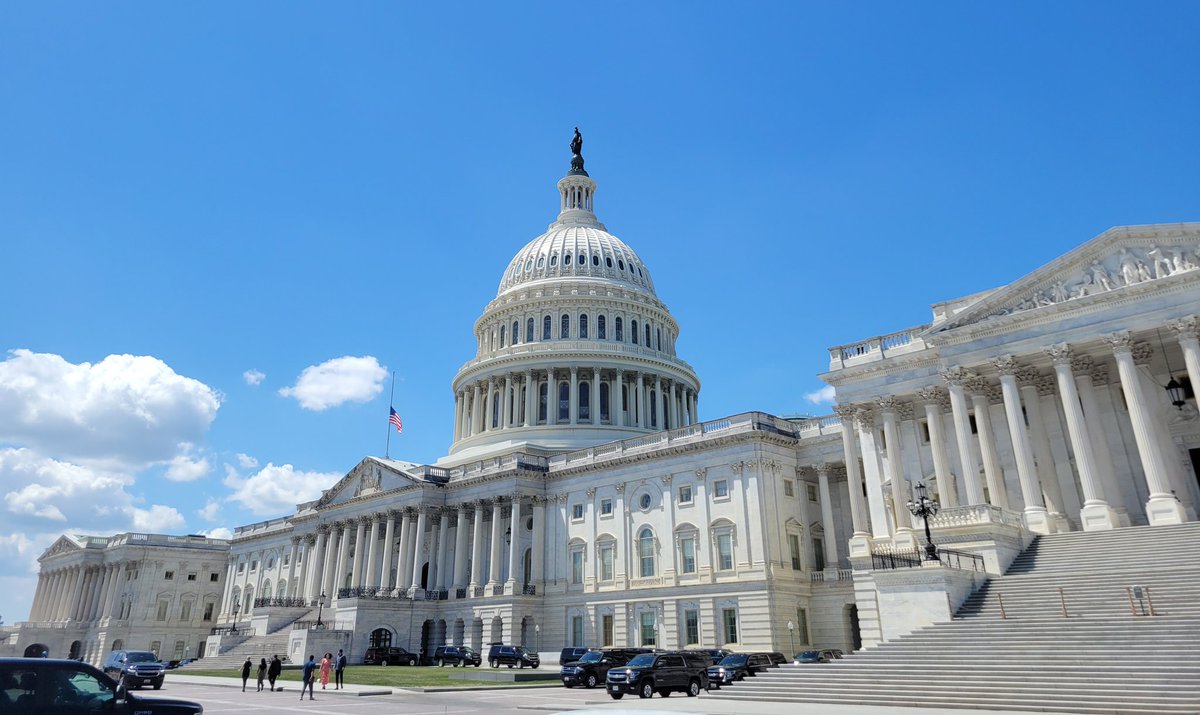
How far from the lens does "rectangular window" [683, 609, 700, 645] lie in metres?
56.0

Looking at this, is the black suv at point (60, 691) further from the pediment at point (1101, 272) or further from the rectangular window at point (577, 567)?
the rectangular window at point (577, 567)

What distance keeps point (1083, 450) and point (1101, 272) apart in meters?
8.02

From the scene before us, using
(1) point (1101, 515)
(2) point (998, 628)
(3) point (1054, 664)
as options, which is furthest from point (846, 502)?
(3) point (1054, 664)

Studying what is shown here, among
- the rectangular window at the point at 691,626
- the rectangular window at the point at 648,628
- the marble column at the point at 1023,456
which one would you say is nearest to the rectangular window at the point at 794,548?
the rectangular window at the point at 691,626

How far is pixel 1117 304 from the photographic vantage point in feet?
117

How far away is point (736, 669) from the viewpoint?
35.0 m

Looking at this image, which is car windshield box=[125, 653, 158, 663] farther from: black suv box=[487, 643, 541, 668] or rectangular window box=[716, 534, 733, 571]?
rectangular window box=[716, 534, 733, 571]

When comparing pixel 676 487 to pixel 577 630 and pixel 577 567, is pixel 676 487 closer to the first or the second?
pixel 577 567

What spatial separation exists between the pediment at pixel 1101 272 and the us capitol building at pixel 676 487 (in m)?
0.10

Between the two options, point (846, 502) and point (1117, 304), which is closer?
point (1117, 304)

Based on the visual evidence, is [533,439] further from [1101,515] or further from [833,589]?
[1101,515]

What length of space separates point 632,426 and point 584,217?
34.2 metres

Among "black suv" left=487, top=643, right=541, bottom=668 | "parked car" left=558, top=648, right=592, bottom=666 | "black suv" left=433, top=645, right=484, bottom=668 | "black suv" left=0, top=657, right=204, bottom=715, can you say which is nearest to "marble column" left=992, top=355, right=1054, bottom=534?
"parked car" left=558, top=648, right=592, bottom=666

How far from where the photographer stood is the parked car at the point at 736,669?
114 feet
